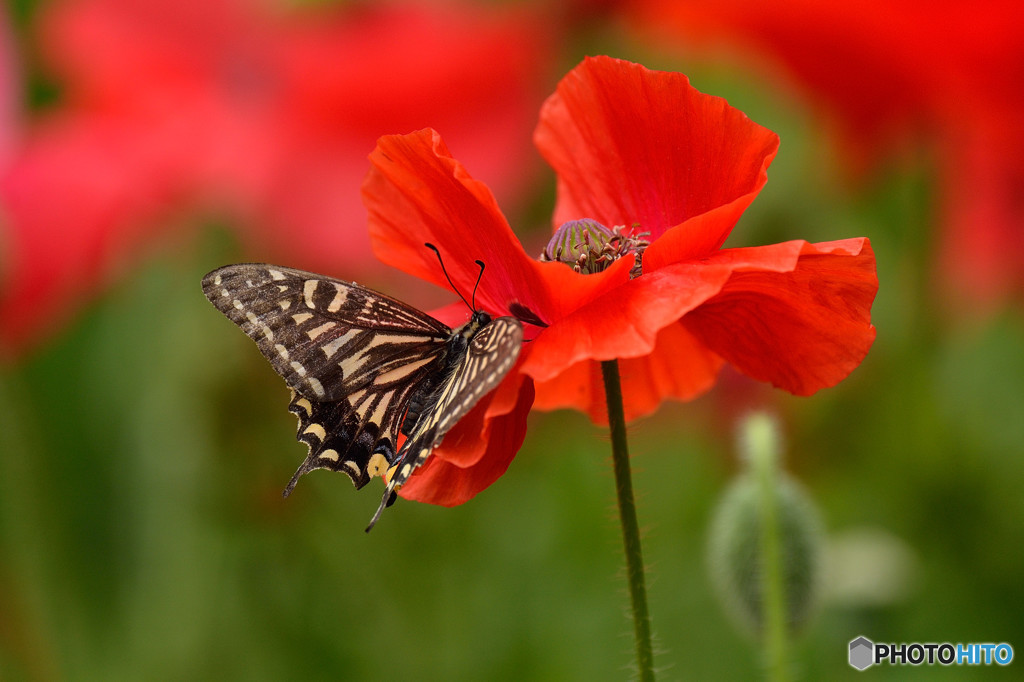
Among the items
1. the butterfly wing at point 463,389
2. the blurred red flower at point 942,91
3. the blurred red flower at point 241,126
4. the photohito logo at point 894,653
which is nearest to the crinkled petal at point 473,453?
the butterfly wing at point 463,389

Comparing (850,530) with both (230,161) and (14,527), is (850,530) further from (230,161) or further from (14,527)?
(14,527)

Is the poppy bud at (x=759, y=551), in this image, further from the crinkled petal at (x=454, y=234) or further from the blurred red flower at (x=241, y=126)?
the blurred red flower at (x=241, y=126)

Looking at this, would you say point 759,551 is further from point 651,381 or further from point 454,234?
point 454,234

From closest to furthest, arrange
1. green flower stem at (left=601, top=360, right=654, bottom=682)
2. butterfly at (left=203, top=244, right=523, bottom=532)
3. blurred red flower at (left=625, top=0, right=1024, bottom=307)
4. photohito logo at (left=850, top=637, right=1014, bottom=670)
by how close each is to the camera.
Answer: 1. green flower stem at (left=601, top=360, right=654, bottom=682)
2. butterfly at (left=203, top=244, right=523, bottom=532)
3. photohito logo at (left=850, top=637, right=1014, bottom=670)
4. blurred red flower at (left=625, top=0, right=1024, bottom=307)

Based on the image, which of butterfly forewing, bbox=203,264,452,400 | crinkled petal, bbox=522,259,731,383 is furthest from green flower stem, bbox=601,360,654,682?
butterfly forewing, bbox=203,264,452,400

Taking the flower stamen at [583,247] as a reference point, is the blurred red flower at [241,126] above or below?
above

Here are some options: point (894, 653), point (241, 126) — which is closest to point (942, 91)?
point (894, 653)

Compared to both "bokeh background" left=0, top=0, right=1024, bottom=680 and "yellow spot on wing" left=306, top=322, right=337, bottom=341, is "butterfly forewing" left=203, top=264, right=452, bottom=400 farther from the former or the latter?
"bokeh background" left=0, top=0, right=1024, bottom=680
